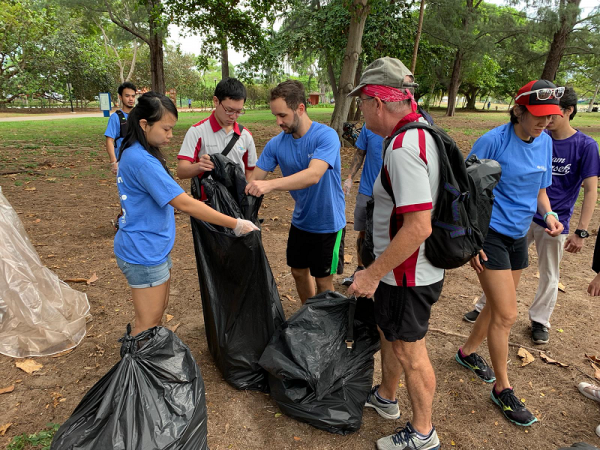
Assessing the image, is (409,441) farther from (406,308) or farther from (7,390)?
(7,390)

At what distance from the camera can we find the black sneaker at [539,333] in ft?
10.4

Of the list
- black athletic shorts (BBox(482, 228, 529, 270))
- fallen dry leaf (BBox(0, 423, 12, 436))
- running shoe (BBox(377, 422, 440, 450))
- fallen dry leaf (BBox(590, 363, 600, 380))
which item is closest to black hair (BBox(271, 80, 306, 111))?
black athletic shorts (BBox(482, 228, 529, 270))

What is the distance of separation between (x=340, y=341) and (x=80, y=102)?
42653mm

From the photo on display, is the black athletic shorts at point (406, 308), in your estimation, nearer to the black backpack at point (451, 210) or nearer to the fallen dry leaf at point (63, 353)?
the black backpack at point (451, 210)

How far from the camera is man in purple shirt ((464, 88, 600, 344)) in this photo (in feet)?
9.96

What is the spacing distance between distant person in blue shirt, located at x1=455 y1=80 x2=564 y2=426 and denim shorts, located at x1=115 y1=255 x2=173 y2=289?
1.79 m

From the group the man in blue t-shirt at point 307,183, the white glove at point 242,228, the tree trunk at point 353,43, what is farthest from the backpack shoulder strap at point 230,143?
the tree trunk at point 353,43

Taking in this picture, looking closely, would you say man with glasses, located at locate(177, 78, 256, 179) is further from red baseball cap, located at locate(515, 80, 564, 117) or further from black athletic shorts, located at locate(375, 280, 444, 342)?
red baseball cap, located at locate(515, 80, 564, 117)

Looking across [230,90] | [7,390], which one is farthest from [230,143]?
[7,390]

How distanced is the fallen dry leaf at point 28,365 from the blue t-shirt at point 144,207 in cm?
122

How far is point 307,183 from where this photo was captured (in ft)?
8.62

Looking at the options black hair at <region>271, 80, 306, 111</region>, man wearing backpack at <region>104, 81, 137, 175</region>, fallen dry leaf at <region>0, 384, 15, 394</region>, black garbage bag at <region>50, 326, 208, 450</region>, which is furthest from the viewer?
man wearing backpack at <region>104, 81, 137, 175</region>

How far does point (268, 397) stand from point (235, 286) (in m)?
0.76

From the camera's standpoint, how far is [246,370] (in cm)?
254
